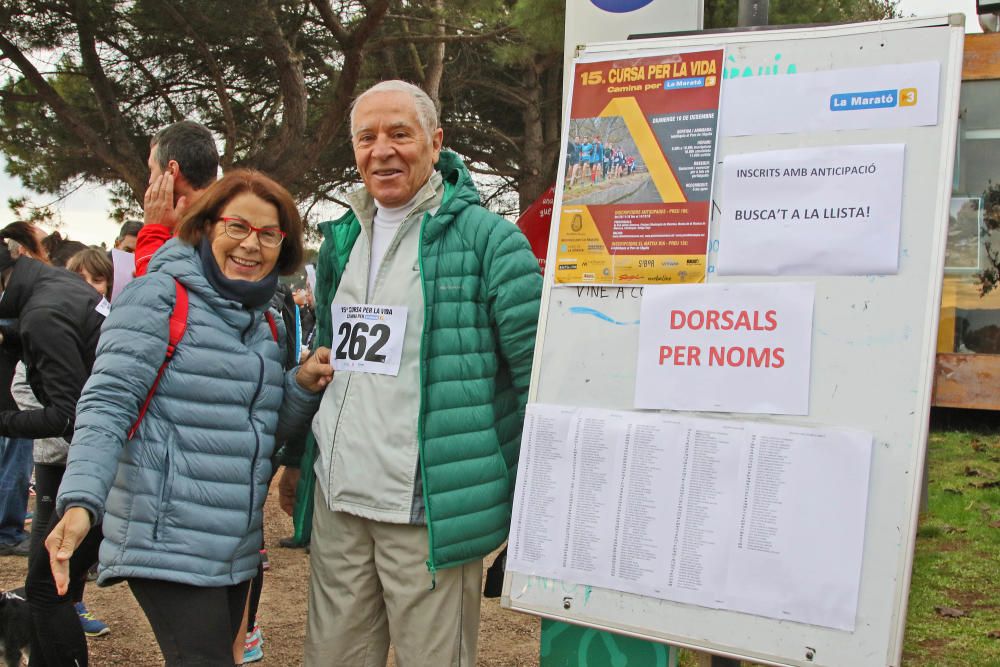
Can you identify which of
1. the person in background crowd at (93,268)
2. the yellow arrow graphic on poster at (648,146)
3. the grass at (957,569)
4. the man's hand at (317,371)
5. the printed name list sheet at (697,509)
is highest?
the yellow arrow graphic on poster at (648,146)

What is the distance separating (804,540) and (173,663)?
140 centimetres

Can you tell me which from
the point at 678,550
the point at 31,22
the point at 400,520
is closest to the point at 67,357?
the point at 400,520

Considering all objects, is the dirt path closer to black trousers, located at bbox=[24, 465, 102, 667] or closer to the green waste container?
black trousers, located at bbox=[24, 465, 102, 667]

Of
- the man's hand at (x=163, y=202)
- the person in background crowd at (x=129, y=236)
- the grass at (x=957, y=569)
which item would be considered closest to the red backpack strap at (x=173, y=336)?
the man's hand at (x=163, y=202)

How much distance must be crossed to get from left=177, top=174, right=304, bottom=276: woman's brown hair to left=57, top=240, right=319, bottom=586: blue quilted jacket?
0.07 metres

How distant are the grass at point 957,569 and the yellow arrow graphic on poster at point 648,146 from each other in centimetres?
234

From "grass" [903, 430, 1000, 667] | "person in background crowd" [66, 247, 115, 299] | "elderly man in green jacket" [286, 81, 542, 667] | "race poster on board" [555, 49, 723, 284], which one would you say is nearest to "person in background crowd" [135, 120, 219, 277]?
"elderly man in green jacket" [286, 81, 542, 667]

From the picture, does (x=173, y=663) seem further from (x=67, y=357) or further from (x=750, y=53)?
(x=750, y=53)

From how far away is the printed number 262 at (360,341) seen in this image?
2340 mm

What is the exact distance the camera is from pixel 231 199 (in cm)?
234

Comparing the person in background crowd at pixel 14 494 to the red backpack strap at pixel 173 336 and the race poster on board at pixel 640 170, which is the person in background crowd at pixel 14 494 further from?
the race poster on board at pixel 640 170

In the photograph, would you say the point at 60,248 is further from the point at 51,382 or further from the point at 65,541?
the point at 65,541

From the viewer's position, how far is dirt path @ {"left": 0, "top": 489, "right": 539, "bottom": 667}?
3.84m

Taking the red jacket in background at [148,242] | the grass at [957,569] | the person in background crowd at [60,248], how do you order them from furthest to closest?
the person in background crowd at [60,248], the grass at [957,569], the red jacket in background at [148,242]
